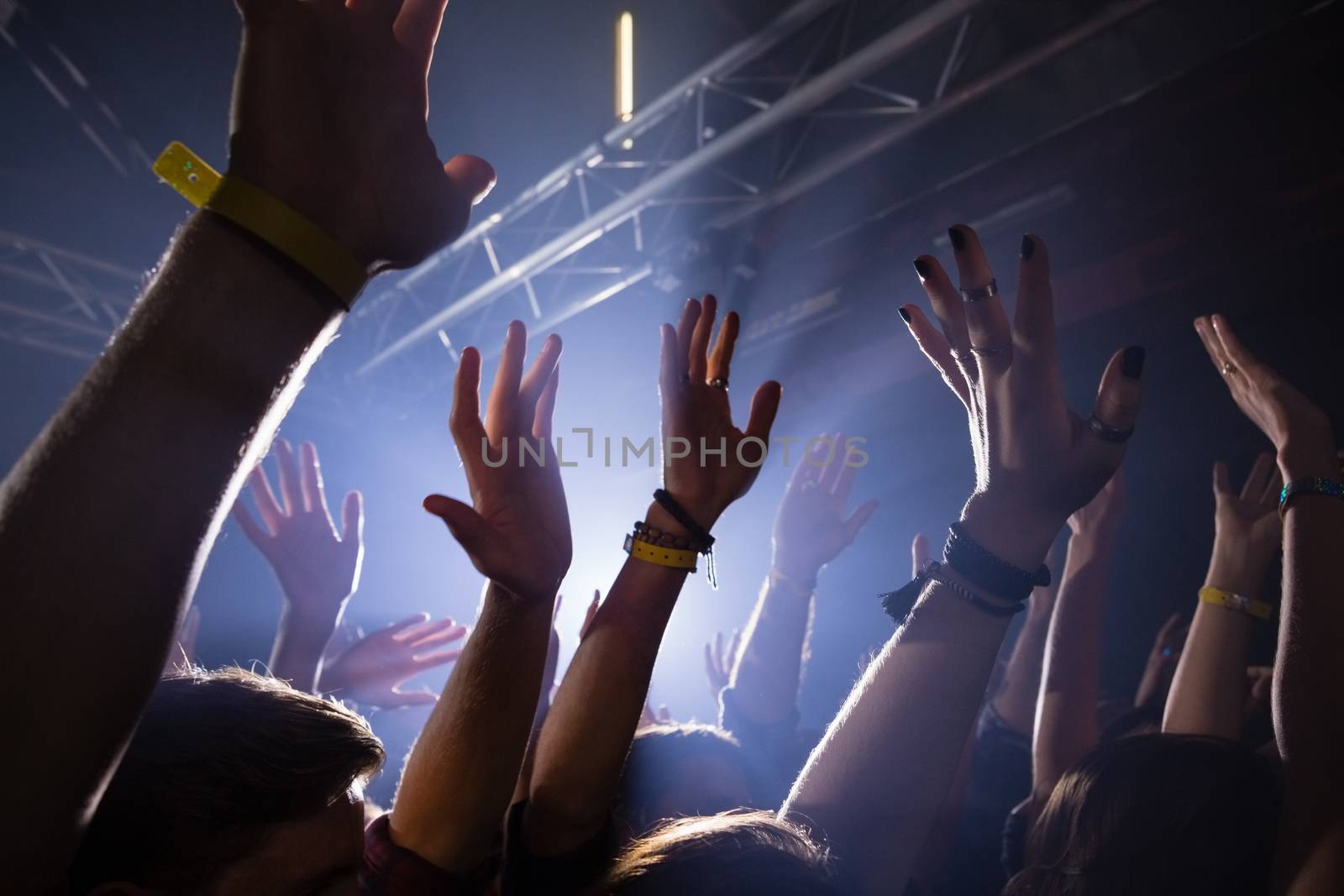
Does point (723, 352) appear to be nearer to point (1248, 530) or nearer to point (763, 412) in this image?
point (763, 412)

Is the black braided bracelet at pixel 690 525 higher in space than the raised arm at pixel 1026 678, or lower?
higher

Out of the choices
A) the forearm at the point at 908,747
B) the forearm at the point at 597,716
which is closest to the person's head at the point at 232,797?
the forearm at the point at 597,716

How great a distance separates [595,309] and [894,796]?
5.03 meters

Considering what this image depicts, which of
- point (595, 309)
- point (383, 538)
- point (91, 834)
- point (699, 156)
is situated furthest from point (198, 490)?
point (383, 538)

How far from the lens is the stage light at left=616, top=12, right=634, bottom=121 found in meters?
3.83

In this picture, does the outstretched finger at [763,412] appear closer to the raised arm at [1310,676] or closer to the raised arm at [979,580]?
the raised arm at [979,580]

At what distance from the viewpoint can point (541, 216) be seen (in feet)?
15.9

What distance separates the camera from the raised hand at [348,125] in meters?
0.57

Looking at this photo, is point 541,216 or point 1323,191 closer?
point 1323,191

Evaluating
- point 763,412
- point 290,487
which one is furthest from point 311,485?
point 763,412

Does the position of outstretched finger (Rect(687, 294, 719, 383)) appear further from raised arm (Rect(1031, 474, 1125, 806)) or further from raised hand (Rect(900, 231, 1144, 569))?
raised arm (Rect(1031, 474, 1125, 806))

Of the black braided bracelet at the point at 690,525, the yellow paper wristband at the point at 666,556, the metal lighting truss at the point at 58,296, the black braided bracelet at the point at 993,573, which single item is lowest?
the black braided bracelet at the point at 993,573

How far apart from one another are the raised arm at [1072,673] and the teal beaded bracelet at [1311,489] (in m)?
0.68

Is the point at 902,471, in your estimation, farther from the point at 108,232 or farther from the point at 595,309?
the point at 108,232
